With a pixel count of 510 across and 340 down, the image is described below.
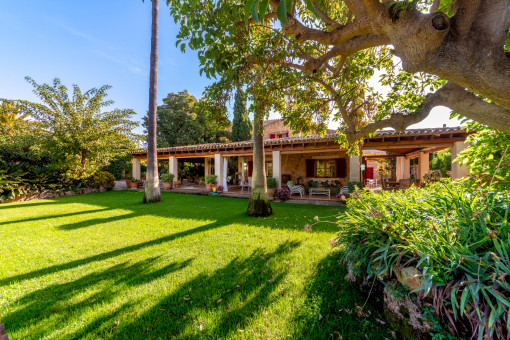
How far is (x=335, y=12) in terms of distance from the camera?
4.83 meters

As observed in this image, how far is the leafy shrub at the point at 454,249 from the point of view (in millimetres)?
1450

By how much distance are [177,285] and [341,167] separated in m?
12.4

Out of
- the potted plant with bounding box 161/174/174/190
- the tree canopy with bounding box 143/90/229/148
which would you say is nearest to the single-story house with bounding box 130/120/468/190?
the potted plant with bounding box 161/174/174/190

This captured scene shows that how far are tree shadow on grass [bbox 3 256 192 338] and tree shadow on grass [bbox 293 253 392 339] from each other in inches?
88.4

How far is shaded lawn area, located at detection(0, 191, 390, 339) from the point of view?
2156 millimetres

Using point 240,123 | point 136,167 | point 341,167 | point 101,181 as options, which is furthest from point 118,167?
point 341,167

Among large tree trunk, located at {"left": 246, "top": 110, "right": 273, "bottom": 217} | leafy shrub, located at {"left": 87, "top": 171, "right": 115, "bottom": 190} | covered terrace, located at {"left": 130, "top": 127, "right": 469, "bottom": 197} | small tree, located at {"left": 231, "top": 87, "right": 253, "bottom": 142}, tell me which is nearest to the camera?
large tree trunk, located at {"left": 246, "top": 110, "right": 273, "bottom": 217}

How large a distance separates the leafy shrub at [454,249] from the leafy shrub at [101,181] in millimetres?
18998

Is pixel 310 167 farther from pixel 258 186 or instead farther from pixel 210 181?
pixel 258 186

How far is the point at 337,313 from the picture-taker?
7.75 feet

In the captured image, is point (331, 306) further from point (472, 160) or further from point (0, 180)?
point (0, 180)

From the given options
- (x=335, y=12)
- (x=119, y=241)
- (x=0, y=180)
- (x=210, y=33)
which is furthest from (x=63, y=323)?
(x=0, y=180)

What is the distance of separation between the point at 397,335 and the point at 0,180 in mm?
18025

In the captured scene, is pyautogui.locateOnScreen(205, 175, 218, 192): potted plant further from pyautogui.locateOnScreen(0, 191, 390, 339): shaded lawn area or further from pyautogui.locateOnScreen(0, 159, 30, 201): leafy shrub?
pyautogui.locateOnScreen(0, 159, 30, 201): leafy shrub
